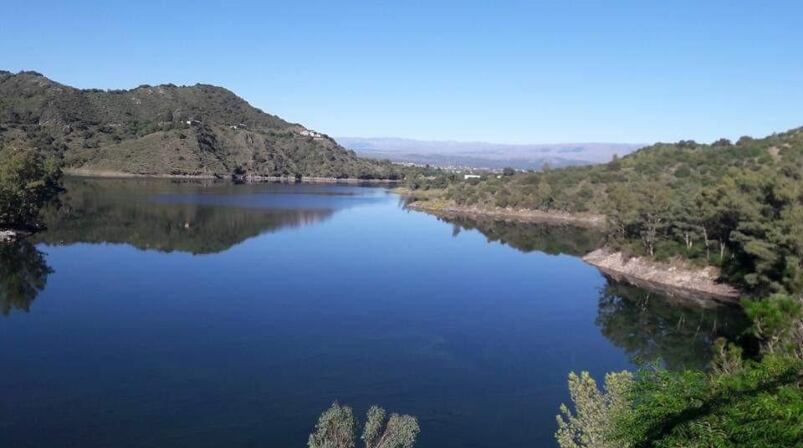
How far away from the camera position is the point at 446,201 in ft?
371

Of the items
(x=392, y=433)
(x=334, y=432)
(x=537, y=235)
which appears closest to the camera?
(x=334, y=432)

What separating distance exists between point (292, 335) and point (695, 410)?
2352cm

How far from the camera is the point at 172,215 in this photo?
252 ft

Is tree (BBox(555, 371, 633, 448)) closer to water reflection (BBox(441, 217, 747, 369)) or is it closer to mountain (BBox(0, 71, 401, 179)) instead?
water reflection (BBox(441, 217, 747, 369))

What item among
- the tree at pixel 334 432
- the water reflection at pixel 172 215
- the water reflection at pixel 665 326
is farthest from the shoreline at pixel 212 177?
the tree at pixel 334 432

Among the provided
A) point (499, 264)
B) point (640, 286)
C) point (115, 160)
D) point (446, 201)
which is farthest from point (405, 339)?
point (115, 160)

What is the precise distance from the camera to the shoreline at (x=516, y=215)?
9356cm

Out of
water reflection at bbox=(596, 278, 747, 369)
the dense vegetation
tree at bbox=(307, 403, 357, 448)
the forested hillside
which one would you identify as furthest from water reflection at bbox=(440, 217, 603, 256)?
tree at bbox=(307, 403, 357, 448)

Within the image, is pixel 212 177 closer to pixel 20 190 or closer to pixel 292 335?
pixel 20 190

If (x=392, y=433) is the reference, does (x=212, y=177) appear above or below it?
below

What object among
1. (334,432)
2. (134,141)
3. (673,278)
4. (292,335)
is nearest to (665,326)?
(673,278)

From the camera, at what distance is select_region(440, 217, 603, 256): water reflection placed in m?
69.1

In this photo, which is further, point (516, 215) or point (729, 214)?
point (516, 215)

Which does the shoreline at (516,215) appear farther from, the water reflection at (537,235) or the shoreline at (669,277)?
the shoreline at (669,277)
